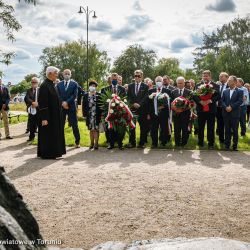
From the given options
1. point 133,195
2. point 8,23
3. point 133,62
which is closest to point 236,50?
point 133,62

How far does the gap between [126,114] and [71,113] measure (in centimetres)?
183

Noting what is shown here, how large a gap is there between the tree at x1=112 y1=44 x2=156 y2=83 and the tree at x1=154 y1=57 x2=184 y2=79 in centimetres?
271

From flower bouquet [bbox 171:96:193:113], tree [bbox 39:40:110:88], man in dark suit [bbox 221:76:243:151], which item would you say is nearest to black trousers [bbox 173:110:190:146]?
flower bouquet [bbox 171:96:193:113]

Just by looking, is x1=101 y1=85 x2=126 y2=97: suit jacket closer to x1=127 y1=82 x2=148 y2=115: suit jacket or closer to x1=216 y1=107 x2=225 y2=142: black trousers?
x1=127 y1=82 x2=148 y2=115: suit jacket

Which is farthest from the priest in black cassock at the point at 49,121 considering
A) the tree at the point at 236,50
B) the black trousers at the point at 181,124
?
the tree at the point at 236,50

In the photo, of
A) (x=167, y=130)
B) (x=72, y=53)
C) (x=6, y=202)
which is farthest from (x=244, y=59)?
(x=6, y=202)

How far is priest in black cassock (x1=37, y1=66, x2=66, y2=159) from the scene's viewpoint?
10.6m

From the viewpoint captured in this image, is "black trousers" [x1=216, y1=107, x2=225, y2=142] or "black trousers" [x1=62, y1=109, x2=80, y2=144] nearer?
"black trousers" [x1=62, y1=109, x2=80, y2=144]

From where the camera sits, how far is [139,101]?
509 inches

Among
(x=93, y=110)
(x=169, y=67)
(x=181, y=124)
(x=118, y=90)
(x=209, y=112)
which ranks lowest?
(x=181, y=124)

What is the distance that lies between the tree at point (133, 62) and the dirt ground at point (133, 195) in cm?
6543

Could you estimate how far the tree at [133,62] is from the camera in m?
77.8

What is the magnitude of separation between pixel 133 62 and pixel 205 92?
224 ft

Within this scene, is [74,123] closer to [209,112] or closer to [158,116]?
[158,116]
